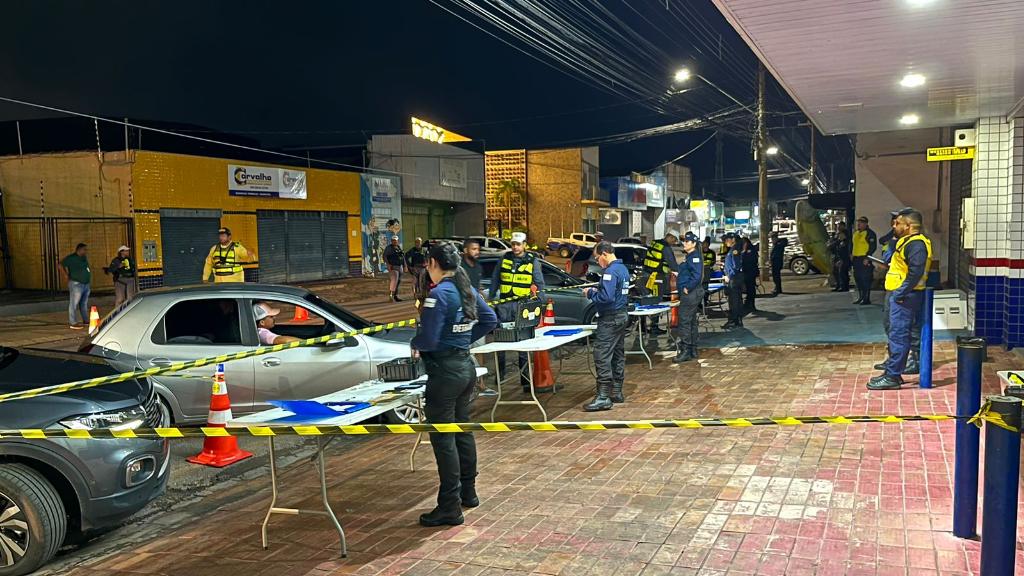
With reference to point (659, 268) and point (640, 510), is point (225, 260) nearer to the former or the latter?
point (659, 268)

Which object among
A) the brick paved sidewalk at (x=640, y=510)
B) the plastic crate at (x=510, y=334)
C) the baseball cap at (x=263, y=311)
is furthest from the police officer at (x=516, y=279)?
the baseball cap at (x=263, y=311)

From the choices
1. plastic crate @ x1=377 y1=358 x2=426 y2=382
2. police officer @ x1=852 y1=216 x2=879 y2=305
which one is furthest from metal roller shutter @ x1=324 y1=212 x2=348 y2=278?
plastic crate @ x1=377 y1=358 x2=426 y2=382

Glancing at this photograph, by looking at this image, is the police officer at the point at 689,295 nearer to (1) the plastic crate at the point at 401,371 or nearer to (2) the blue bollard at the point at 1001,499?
(1) the plastic crate at the point at 401,371

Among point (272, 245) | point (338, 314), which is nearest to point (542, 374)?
point (338, 314)

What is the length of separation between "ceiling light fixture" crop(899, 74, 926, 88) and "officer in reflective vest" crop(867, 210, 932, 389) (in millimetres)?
1607

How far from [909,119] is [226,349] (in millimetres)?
11170

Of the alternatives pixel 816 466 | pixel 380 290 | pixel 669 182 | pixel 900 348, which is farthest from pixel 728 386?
pixel 669 182

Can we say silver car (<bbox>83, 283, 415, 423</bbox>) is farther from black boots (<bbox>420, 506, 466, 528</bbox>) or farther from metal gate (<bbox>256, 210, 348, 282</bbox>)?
metal gate (<bbox>256, 210, 348, 282</bbox>)

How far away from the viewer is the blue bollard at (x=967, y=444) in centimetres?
425

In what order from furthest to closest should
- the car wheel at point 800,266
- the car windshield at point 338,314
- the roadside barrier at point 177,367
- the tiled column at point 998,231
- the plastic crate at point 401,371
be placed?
the car wheel at point 800,266
the tiled column at point 998,231
the car windshield at point 338,314
the plastic crate at point 401,371
the roadside barrier at point 177,367

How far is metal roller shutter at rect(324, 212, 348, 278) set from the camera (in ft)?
100

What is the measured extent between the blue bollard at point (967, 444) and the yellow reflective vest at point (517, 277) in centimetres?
606

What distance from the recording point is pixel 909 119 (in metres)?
12.6

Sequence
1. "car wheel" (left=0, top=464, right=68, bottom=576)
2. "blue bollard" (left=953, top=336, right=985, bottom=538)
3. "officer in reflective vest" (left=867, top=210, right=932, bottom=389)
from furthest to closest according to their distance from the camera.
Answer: "officer in reflective vest" (left=867, top=210, right=932, bottom=389) → "car wheel" (left=0, top=464, right=68, bottom=576) → "blue bollard" (left=953, top=336, right=985, bottom=538)
